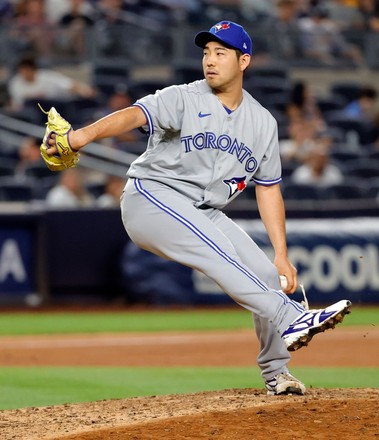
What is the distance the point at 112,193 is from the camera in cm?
1266

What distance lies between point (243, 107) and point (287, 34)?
11.2 meters

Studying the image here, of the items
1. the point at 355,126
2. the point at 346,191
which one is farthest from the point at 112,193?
the point at 355,126

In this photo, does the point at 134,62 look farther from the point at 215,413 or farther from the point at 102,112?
the point at 215,413

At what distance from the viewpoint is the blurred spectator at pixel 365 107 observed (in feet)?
51.8

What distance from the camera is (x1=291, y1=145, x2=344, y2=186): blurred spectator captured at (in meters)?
13.3

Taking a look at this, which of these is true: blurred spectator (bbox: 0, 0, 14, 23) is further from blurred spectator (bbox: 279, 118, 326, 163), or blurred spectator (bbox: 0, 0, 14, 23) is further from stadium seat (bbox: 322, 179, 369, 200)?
stadium seat (bbox: 322, 179, 369, 200)

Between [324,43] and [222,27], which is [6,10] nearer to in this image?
[324,43]

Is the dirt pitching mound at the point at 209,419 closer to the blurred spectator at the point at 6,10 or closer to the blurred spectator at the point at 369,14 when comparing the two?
A: the blurred spectator at the point at 6,10

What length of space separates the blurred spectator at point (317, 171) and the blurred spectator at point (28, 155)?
3.12 meters

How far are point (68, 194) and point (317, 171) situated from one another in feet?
10.1

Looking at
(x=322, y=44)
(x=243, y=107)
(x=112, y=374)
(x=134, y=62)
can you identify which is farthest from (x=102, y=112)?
(x=243, y=107)

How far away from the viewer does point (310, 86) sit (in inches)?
687

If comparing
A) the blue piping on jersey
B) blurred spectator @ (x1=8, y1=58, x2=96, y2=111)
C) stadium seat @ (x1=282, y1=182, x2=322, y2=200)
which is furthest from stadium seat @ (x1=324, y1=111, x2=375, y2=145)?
the blue piping on jersey

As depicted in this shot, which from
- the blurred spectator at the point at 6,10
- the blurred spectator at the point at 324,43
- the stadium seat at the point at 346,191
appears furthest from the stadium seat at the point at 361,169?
the blurred spectator at the point at 6,10
